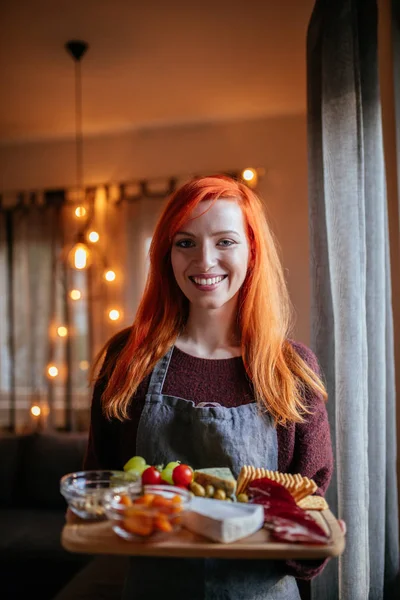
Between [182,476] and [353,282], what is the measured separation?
0.90 meters

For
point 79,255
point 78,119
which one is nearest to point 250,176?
point 78,119

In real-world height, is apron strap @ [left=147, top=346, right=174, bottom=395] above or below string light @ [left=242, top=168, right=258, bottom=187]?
below

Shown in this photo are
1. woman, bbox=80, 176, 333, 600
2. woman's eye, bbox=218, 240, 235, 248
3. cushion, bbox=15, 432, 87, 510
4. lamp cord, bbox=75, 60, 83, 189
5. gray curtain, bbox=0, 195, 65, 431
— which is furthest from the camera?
gray curtain, bbox=0, 195, 65, 431

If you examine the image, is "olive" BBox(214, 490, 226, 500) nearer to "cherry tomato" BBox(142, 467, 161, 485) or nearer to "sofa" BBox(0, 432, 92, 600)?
"cherry tomato" BBox(142, 467, 161, 485)

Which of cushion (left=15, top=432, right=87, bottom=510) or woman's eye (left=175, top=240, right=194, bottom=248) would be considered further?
cushion (left=15, top=432, right=87, bottom=510)

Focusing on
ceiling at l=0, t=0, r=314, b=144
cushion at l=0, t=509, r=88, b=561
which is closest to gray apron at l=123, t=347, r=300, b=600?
cushion at l=0, t=509, r=88, b=561

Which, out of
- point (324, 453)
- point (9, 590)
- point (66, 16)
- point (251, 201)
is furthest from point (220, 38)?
point (9, 590)

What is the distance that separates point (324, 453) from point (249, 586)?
36cm

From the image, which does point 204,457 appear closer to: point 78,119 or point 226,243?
point 226,243

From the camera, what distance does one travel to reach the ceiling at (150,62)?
9.80 ft

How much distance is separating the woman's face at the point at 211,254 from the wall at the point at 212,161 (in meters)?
2.88

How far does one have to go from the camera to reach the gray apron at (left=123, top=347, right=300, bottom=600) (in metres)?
1.27

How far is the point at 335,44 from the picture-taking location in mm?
1882

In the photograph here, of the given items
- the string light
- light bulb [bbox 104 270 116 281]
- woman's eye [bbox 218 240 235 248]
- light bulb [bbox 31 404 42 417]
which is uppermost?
the string light
